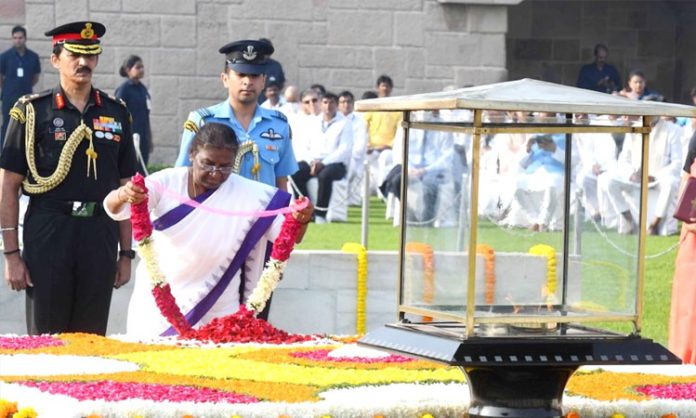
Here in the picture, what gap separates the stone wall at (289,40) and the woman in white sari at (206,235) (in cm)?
1388

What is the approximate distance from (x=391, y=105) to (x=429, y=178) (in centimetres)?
26

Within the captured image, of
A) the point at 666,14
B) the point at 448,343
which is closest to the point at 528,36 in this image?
the point at 666,14

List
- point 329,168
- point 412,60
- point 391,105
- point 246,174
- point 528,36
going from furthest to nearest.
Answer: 1. point 528,36
2. point 412,60
3. point 329,168
4. point 246,174
5. point 391,105

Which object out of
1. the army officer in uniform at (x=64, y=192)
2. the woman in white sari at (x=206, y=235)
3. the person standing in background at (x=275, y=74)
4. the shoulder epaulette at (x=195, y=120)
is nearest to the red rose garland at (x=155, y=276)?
the woman in white sari at (x=206, y=235)

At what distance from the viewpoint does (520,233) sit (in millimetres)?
5508

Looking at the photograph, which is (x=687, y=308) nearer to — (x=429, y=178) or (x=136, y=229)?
(x=136, y=229)

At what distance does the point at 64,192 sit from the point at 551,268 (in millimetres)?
2854

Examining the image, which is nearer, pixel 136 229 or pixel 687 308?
pixel 136 229

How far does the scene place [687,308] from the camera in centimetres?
879

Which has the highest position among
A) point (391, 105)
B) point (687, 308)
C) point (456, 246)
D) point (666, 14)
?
point (666, 14)

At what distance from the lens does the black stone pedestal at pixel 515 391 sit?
5160mm

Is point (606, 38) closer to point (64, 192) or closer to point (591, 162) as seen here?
point (64, 192)

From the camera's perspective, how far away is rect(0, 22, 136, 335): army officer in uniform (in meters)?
7.86

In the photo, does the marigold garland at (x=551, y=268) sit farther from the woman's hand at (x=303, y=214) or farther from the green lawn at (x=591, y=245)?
the woman's hand at (x=303, y=214)
